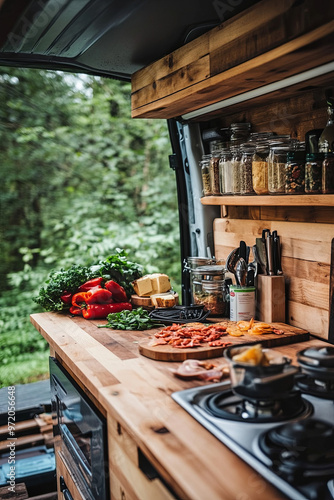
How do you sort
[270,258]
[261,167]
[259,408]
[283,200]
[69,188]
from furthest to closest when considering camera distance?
[69,188]
[270,258]
[261,167]
[283,200]
[259,408]

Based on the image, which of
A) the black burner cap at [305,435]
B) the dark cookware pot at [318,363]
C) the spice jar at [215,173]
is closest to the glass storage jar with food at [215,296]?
the spice jar at [215,173]

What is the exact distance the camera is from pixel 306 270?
1.97 m

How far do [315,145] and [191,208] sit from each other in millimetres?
958

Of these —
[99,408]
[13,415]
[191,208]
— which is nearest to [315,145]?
[191,208]

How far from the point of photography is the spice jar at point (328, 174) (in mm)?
1615

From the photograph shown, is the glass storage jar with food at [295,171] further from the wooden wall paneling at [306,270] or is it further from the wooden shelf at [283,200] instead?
the wooden wall paneling at [306,270]

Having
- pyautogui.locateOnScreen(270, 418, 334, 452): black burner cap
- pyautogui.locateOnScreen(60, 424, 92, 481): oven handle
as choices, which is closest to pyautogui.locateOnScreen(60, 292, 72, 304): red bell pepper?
pyautogui.locateOnScreen(60, 424, 92, 481): oven handle

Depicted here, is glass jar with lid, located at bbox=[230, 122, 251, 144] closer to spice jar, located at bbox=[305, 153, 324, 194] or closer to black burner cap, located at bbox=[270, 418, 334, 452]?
spice jar, located at bbox=[305, 153, 324, 194]

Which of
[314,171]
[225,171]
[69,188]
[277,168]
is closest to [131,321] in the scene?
[225,171]

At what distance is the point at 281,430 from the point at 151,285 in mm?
1460

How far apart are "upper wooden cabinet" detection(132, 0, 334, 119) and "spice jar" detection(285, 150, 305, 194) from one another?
253 millimetres

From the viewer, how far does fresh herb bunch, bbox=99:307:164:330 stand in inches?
84.3

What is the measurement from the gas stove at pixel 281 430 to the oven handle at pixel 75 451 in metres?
0.57

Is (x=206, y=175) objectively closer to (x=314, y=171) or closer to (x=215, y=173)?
(x=215, y=173)
